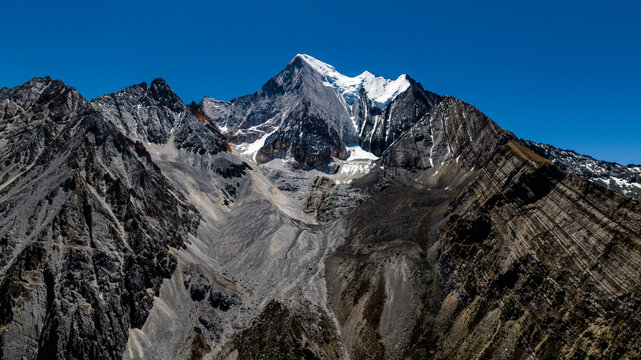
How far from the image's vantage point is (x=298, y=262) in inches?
3027

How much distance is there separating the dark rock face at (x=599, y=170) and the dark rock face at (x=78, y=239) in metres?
124

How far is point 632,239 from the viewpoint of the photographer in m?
35.5

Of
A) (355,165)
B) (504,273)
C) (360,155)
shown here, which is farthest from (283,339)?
(360,155)

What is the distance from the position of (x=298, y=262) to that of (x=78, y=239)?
3927 cm

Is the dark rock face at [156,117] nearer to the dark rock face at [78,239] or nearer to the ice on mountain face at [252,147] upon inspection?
the ice on mountain face at [252,147]

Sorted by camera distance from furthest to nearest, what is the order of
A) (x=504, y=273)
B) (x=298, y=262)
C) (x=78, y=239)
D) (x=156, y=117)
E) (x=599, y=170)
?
(x=156, y=117) < (x=599, y=170) < (x=298, y=262) < (x=78, y=239) < (x=504, y=273)

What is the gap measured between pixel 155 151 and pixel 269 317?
94.4m

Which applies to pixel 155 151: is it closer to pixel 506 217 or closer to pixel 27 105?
pixel 27 105

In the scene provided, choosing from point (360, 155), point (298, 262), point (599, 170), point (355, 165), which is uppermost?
point (360, 155)

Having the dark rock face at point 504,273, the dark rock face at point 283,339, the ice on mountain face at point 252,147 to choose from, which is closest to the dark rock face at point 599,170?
the dark rock face at point 504,273

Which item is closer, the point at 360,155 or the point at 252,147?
Answer: the point at 360,155

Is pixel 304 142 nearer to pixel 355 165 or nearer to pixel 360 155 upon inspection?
pixel 355 165

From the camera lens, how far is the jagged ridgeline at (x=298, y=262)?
3925 centimetres

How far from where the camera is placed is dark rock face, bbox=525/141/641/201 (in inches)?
4540
